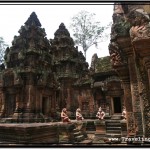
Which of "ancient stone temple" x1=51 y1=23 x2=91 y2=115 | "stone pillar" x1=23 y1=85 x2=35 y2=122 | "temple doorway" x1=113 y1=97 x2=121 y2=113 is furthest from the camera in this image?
"ancient stone temple" x1=51 y1=23 x2=91 y2=115

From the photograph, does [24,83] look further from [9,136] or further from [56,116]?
[9,136]

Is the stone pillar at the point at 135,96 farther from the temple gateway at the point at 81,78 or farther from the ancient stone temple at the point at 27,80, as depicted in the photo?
the ancient stone temple at the point at 27,80

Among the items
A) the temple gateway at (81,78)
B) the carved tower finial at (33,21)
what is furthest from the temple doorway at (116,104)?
the carved tower finial at (33,21)

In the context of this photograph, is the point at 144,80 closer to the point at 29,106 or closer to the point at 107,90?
the point at 29,106

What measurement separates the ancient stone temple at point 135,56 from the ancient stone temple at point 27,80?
11.6 m

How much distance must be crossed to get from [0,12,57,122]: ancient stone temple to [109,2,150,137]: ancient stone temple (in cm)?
1161

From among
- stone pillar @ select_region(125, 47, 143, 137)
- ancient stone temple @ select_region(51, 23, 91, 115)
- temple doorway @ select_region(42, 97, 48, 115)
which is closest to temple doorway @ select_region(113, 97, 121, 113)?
ancient stone temple @ select_region(51, 23, 91, 115)

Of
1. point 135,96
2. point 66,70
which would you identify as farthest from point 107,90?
point 135,96

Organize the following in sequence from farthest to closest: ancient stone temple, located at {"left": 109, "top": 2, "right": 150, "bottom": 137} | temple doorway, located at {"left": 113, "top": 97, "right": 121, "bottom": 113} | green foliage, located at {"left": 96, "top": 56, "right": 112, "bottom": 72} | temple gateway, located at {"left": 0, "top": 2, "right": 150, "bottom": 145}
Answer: green foliage, located at {"left": 96, "top": 56, "right": 112, "bottom": 72}, temple doorway, located at {"left": 113, "top": 97, "right": 121, "bottom": 113}, temple gateway, located at {"left": 0, "top": 2, "right": 150, "bottom": 145}, ancient stone temple, located at {"left": 109, "top": 2, "right": 150, "bottom": 137}

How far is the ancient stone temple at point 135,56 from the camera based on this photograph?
3969mm

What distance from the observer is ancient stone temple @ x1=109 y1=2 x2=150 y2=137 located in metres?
3.97

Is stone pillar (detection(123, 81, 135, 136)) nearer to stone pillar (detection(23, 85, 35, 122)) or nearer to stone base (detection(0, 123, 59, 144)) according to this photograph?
stone base (detection(0, 123, 59, 144))

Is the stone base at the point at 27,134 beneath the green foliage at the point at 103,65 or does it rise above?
beneath

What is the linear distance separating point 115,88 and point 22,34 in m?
10.5
